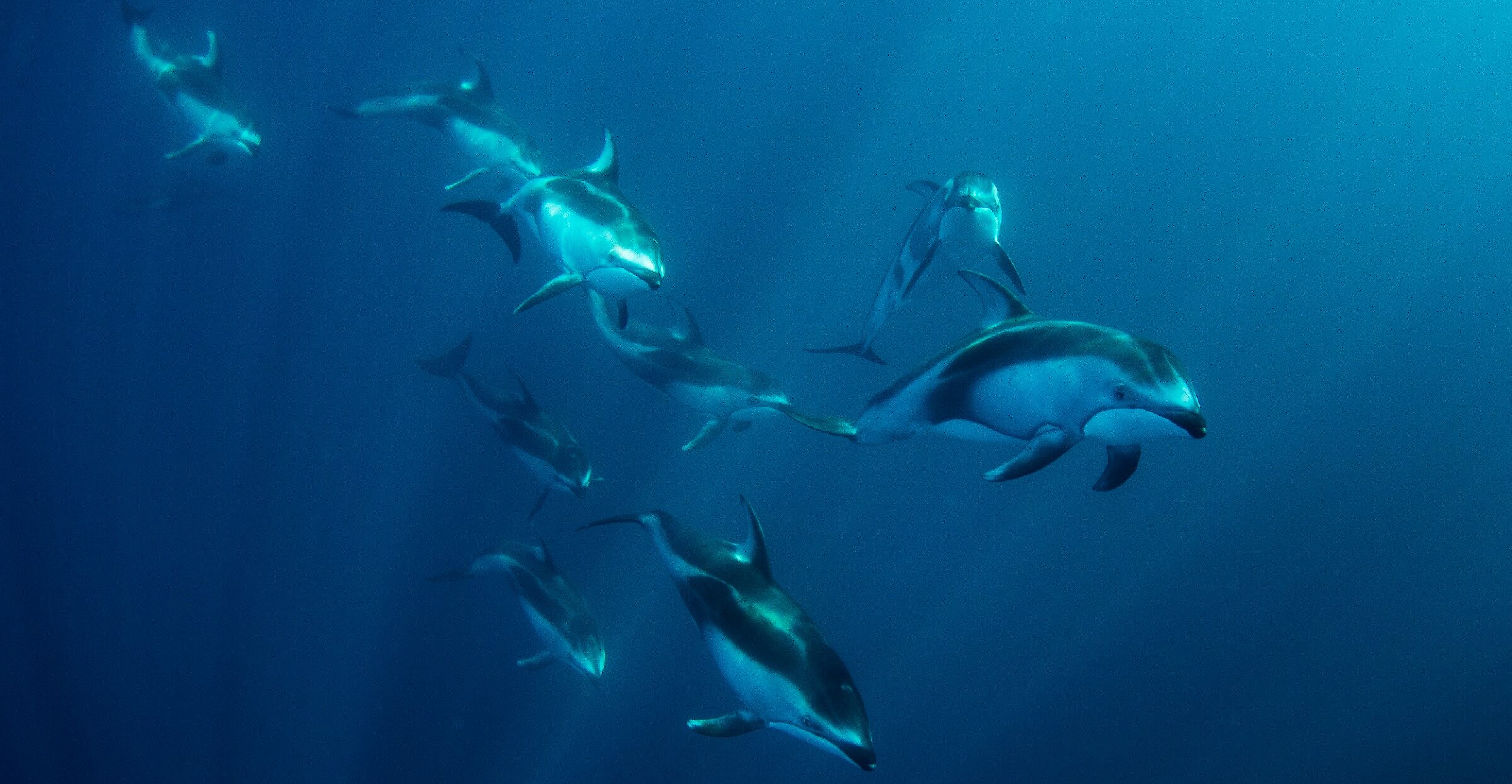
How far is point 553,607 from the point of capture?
5.98 m

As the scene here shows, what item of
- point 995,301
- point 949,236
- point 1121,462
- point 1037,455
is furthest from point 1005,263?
point 1037,455

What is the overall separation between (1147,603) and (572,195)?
13.7 metres

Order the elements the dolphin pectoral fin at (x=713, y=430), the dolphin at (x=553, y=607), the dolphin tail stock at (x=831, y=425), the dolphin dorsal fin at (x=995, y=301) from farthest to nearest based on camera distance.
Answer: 1. the dolphin pectoral fin at (x=713, y=430)
2. the dolphin at (x=553, y=607)
3. the dolphin tail stock at (x=831, y=425)
4. the dolphin dorsal fin at (x=995, y=301)

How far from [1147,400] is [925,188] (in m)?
3.96

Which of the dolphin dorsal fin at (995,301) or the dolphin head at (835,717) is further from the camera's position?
the dolphin dorsal fin at (995,301)

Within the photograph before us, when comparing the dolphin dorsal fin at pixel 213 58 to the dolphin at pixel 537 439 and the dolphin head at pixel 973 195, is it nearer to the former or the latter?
the dolphin at pixel 537 439

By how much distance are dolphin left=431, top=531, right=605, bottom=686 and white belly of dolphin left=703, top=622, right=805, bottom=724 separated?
298 centimetres

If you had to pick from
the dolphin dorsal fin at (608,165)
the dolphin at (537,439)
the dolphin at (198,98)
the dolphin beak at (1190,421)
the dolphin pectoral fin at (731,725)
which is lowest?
the dolphin at (537,439)

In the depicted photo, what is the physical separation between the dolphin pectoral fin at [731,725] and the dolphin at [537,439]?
3259 millimetres

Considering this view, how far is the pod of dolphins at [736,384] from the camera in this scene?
2604 mm

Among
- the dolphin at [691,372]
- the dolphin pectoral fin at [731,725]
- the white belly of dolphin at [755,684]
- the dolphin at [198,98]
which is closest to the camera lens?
the white belly of dolphin at [755,684]

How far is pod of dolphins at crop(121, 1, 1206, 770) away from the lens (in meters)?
2.60

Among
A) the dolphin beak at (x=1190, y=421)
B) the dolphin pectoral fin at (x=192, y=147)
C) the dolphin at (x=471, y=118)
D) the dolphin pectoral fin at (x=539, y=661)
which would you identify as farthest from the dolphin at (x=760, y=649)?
the dolphin pectoral fin at (x=192, y=147)

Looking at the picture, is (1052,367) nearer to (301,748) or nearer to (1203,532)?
(301,748)
